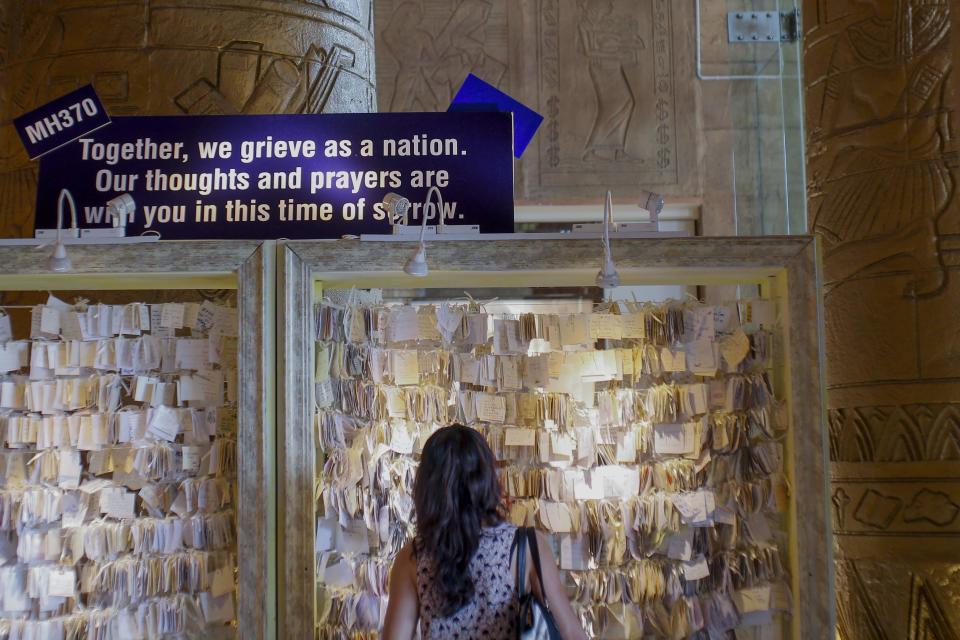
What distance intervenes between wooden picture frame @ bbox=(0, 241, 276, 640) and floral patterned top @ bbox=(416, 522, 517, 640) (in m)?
1.03

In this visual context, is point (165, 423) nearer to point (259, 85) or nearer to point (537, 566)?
point (537, 566)

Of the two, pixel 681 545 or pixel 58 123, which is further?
pixel 58 123

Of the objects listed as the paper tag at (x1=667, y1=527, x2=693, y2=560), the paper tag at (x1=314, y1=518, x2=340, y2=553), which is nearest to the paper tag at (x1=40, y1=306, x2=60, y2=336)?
the paper tag at (x1=314, y1=518, x2=340, y2=553)

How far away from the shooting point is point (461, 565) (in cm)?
260

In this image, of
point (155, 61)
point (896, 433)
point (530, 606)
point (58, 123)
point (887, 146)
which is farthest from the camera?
point (155, 61)

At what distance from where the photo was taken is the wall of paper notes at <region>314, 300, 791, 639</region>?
3592mm

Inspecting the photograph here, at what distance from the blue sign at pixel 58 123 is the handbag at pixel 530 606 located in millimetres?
2600

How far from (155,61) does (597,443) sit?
11.8ft

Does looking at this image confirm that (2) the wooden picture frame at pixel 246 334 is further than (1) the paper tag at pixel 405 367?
No

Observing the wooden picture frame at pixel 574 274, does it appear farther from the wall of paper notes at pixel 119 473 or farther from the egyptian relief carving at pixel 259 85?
the egyptian relief carving at pixel 259 85

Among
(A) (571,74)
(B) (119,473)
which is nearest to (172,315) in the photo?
(B) (119,473)

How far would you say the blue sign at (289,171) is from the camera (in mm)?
3924

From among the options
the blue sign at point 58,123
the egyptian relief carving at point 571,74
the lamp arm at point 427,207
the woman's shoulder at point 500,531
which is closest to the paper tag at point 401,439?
the lamp arm at point 427,207

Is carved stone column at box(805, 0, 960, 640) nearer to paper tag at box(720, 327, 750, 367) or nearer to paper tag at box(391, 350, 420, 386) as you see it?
paper tag at box(720, 327, 750, 367)
